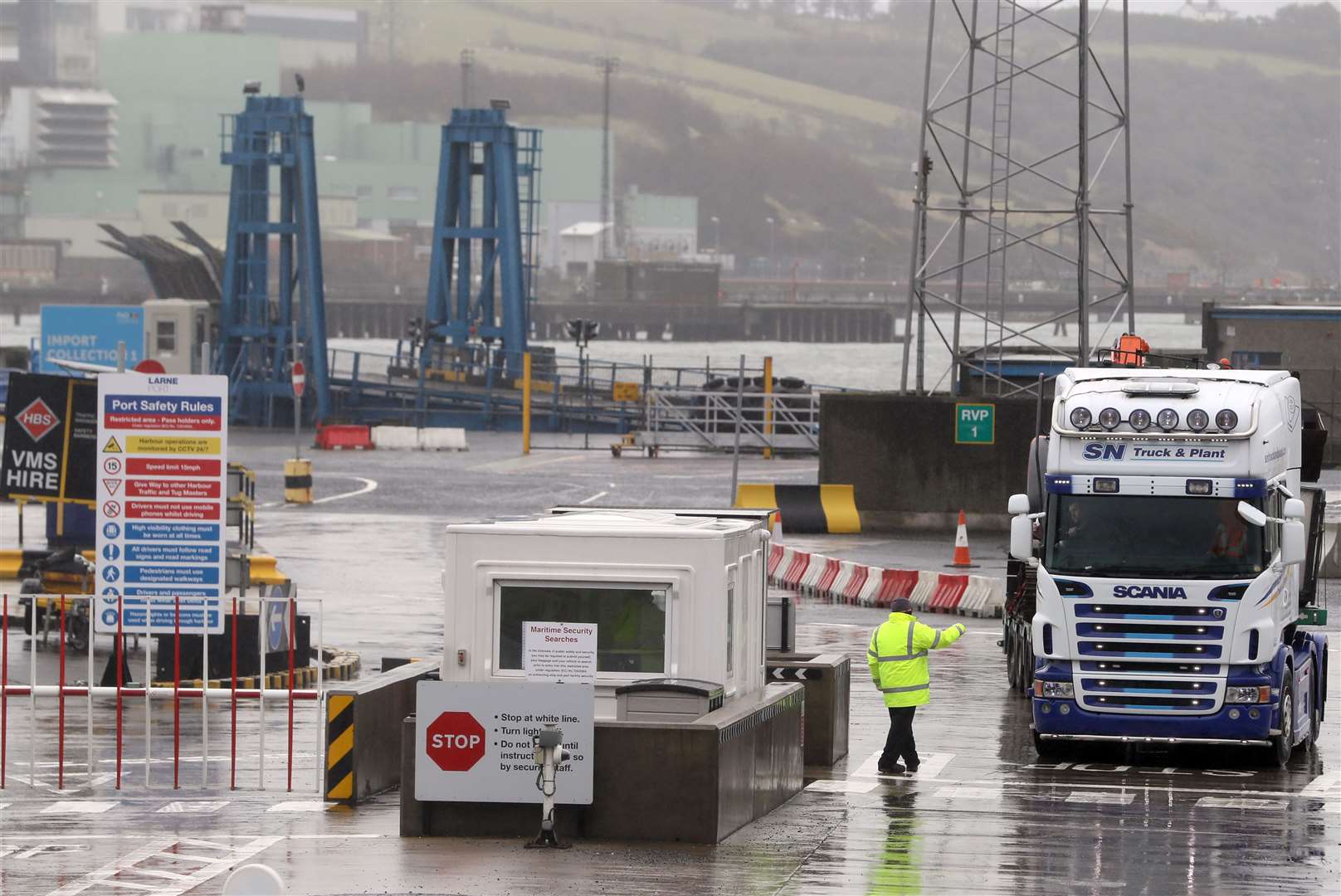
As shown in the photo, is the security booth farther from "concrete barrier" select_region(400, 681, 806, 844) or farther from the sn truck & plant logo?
the sn truck & plant logo

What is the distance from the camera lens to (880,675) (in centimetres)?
1612

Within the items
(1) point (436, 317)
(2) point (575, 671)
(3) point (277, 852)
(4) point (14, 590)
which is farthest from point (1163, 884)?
(1) point (436, 317)

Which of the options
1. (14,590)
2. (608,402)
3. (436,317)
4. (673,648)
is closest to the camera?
(673,648)

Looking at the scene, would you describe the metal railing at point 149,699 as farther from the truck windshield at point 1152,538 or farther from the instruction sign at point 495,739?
the truck windshield at point 1152,538

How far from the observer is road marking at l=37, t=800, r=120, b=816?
14469 millimetres

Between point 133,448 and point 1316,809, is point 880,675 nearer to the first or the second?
point 1316,809

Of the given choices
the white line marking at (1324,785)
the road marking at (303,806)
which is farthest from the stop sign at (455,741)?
the white line marking at (1324,785)

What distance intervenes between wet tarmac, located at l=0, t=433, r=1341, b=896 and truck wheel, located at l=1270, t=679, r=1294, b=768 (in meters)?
0.19

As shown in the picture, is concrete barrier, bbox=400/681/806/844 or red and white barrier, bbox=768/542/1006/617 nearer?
concrete barrier, bbox=400/681/806/844

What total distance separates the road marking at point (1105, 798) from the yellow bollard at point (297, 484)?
31234 mm

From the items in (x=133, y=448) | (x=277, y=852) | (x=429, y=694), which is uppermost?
(x=133, y=448)

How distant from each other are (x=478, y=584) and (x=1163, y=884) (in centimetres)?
500

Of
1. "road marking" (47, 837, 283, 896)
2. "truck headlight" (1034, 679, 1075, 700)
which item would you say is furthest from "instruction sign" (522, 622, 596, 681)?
"truck headlight" (1034, 679, 1075, 700)

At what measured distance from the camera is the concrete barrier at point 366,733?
14633 millimetres
